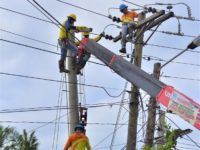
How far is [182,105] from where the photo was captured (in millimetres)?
9758

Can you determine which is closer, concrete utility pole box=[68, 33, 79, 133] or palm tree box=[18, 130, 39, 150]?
concrete utility pole box=[68, 33, 79, 133]

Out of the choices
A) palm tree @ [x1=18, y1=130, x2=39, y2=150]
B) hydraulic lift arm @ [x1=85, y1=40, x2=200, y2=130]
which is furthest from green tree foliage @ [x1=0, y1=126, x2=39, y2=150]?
hydraulic lift arm @ [x1=85, y1=40, x2=200, y2=130]

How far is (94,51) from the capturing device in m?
12.9

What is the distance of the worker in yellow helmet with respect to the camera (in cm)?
1494

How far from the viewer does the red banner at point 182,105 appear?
9.55 meters

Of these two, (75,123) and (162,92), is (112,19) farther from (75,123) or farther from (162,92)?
(162,92)

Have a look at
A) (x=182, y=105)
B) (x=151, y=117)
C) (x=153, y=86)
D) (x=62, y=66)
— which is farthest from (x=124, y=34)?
(x=182, y=105)

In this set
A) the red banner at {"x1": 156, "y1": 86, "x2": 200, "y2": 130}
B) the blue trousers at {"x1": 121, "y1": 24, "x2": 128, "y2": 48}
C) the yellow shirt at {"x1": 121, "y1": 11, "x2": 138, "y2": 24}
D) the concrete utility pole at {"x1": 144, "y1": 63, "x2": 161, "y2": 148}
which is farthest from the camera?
the concrete utility pole at {"x1": 144, "y1": 63, "x2": 161, "y2": 148}

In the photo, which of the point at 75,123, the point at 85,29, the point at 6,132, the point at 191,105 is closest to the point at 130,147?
the point at 75,123

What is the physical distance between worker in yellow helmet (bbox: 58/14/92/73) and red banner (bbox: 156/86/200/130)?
500 cm

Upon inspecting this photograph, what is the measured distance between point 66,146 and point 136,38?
418cm

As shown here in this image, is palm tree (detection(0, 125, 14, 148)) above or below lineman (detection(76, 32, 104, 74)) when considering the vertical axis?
above

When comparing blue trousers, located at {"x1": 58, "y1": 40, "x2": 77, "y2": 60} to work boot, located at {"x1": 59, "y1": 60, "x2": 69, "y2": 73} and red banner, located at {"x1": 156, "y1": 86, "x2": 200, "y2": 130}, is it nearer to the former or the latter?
work boot, located at {"x1": 59, "y1": 60, "x2": 69, "y2": 73}

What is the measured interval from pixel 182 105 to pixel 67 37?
6.29 meters
